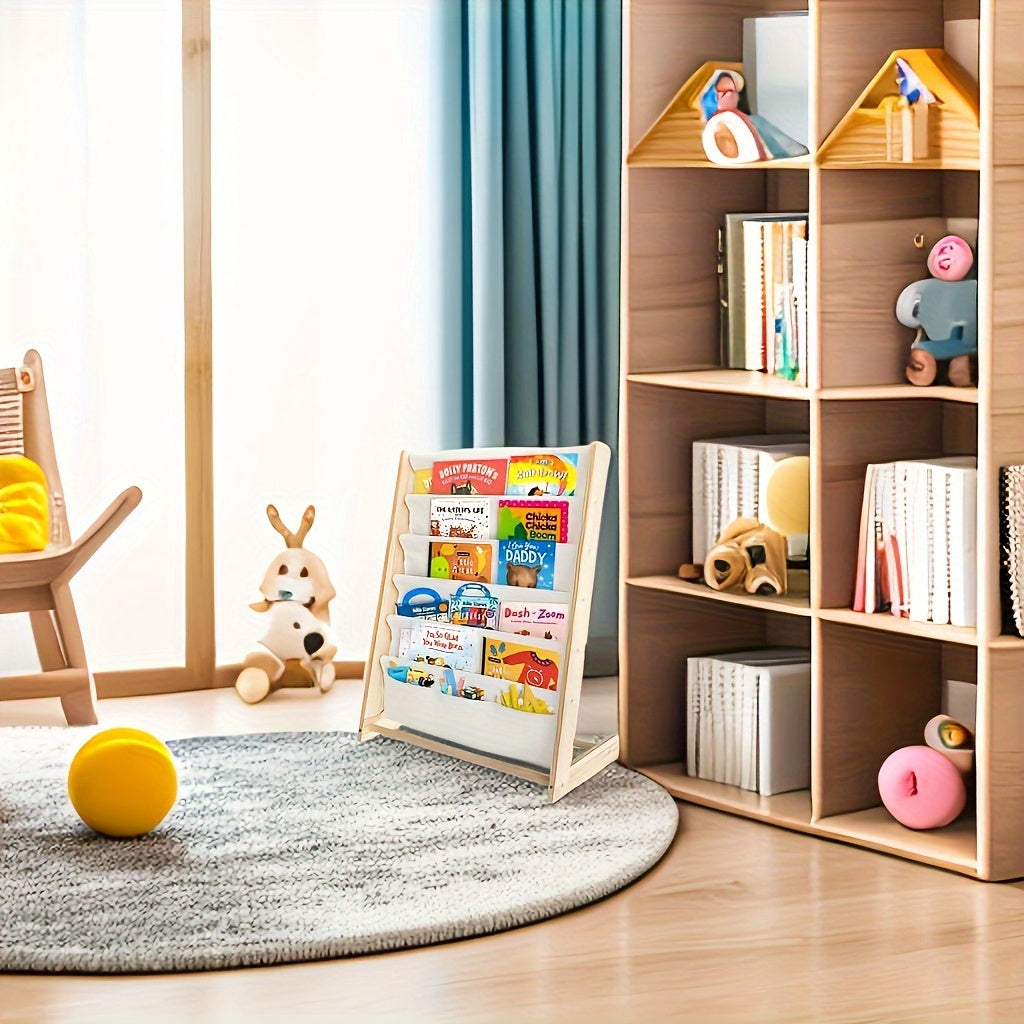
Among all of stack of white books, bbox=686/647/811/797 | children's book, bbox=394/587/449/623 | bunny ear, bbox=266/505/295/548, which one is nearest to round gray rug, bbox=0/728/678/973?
stack of white books, bbox=686/647/811/797

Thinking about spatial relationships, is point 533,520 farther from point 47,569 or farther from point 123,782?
point 47,569

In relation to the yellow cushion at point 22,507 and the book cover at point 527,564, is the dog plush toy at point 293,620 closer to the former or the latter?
the yellow cushion at point 22,507

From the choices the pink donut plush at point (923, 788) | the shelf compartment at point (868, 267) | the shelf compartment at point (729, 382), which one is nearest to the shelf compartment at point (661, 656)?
the shelf compartment at point (729, 382)

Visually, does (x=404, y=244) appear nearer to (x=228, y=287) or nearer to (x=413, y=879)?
(x=228, y=287)

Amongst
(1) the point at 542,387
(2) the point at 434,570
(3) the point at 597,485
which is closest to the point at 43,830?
(2) the point at 434,570

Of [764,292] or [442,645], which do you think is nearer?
[764,292]

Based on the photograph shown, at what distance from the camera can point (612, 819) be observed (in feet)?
8.38

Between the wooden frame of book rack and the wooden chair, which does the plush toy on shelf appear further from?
the wooden chair

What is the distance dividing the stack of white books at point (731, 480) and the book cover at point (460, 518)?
0.37m

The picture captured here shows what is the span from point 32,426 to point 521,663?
126 centimetres

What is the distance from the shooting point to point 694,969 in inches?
78.9

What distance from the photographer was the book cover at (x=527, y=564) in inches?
108

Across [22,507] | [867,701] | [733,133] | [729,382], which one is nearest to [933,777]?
[867,701]

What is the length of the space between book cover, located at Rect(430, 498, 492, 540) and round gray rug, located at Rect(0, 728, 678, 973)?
1.33 ft
